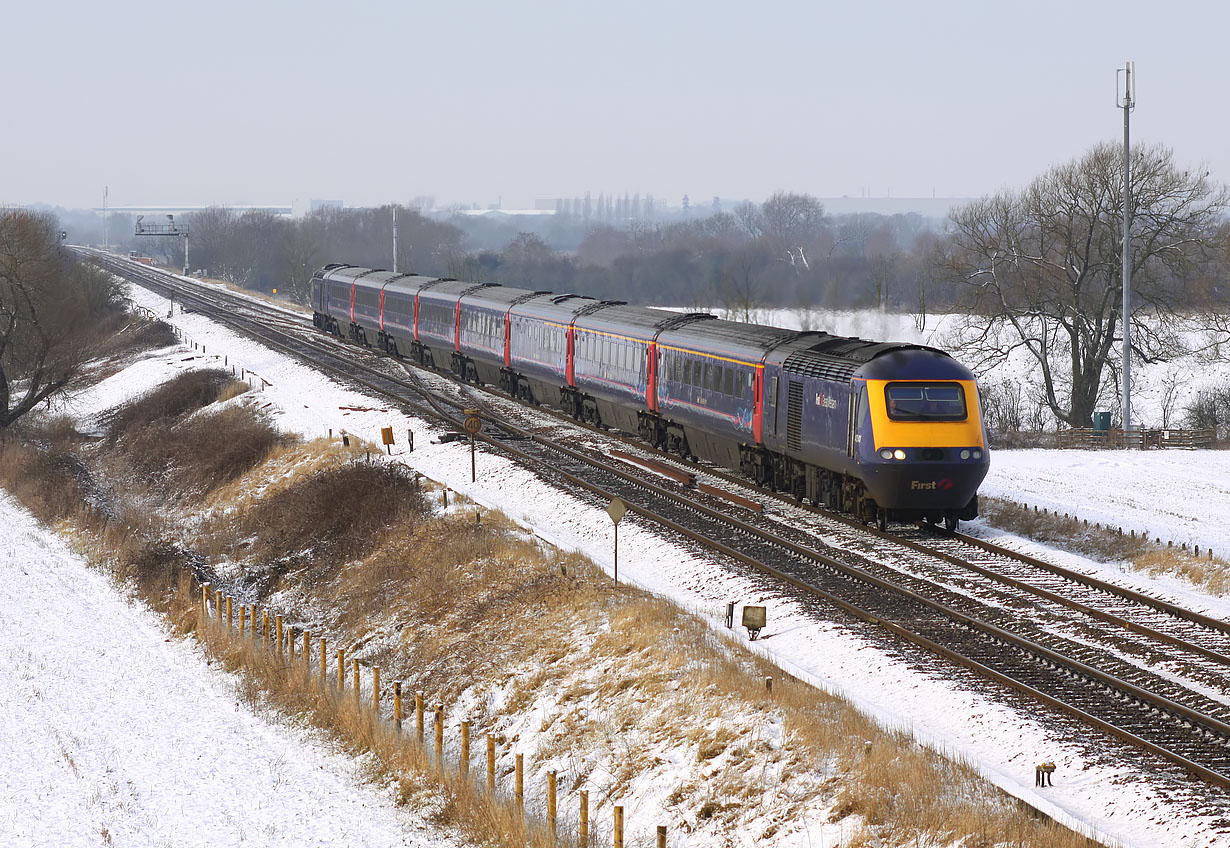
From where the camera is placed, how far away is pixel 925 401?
23.0 metres

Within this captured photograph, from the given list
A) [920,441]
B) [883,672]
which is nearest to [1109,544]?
[920,441]

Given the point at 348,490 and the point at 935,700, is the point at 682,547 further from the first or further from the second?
Answer: the point at 348,490

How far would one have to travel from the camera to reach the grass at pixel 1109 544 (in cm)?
2131

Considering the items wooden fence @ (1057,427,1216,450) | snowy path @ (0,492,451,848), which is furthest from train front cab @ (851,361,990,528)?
wooden fence @ (1057,427,1216,450)

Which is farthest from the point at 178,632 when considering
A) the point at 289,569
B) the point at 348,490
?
the point at 348,490

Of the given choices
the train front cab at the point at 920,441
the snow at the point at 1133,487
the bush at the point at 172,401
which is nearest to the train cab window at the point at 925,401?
the train front cab at the point at 920,441

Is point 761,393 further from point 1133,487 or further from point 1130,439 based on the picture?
Answer: point 1130,439

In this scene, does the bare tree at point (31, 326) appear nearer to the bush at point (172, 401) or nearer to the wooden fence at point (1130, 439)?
the bush at point (172, 401)

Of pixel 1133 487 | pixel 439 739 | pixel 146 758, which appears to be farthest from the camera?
pixel 1133 487

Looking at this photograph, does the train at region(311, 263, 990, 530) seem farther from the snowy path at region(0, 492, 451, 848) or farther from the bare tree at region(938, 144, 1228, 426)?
the bare tree at region(938, 144, 1228, 426)

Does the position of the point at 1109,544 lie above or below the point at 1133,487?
A: above

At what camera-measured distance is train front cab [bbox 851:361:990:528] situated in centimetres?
2262

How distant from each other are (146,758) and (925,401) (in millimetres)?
14124

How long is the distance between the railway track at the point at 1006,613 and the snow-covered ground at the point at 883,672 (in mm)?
667
